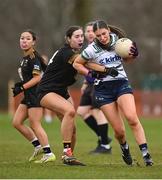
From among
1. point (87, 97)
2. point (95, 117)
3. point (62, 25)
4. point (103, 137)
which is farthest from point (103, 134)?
point (62, 25)

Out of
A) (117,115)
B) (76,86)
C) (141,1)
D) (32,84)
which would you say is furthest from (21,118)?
(141,1)


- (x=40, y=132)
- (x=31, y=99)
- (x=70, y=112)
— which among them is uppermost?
(x=31, y=99)

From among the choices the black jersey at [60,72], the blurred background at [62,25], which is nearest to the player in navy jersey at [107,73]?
the black jersey at [60,72]

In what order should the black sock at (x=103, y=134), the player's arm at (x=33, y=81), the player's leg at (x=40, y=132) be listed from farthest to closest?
the black sock at (x=103, y=134), the player's arm at (x=33, y=81), the player's leg at (x=40, y=132)

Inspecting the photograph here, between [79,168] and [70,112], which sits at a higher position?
[70,112]

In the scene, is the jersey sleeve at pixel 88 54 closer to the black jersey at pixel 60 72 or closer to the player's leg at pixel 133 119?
the black jersey at pixel 60 72

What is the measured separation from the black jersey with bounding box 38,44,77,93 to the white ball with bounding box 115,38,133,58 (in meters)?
0.78

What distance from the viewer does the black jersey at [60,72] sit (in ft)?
43.1

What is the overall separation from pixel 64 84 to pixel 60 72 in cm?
21

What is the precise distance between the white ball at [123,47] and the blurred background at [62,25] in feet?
117

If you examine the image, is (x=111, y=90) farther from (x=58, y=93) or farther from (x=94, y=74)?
(x=58, y=93)

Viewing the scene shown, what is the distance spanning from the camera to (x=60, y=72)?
13234mm

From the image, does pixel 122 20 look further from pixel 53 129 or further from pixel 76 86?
pixel 53 129

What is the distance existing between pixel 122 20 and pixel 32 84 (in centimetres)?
3853
